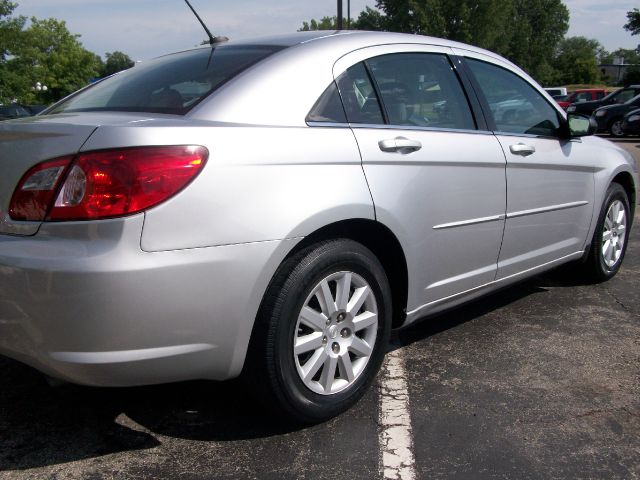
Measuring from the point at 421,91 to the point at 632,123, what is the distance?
60.2 ft

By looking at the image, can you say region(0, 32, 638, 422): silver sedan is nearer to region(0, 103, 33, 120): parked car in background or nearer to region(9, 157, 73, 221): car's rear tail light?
region(9, 157, 73, 221): car's rear tail light

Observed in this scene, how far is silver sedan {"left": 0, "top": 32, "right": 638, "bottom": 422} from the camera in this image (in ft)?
7.52

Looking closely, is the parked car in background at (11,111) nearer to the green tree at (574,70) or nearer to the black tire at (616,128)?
the black tire at (616,128)

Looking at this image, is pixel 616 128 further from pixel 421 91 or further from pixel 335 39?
pixel 335 39

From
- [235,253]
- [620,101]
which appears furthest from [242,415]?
[620,101]

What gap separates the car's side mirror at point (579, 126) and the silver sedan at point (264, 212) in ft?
1.88

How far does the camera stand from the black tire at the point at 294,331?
102 inches

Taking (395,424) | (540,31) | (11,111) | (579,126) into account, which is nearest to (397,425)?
(395,424)

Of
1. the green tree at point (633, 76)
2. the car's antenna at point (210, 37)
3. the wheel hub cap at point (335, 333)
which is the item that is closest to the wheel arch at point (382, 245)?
the wheel hub cap at point (335, 333)

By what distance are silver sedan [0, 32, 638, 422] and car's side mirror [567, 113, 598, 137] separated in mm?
574

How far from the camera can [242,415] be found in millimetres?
3010

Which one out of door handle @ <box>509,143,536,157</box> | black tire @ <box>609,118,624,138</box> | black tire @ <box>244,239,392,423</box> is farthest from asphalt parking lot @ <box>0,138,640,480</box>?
→ black tire @ <box>609,118,624,138</box>

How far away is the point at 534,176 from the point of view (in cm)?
392

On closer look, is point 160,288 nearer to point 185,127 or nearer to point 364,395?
point 185,127
